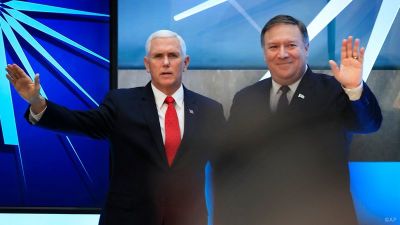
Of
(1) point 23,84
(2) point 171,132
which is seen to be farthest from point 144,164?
(1) point 23,84

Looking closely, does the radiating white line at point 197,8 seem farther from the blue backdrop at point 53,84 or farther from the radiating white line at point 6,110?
the radiating white line at point 6,110

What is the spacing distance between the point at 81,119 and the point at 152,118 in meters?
0.36

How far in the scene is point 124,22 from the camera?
3.08 meters

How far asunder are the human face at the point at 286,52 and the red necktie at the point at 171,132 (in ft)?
2.07

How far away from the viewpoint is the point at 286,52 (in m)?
2.61

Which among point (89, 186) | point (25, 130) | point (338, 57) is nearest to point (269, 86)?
point (338, 57)

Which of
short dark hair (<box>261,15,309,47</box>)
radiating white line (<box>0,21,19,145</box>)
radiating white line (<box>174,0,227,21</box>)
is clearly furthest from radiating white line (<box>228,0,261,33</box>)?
radiating white line (<box>0,21,19,145</box>)

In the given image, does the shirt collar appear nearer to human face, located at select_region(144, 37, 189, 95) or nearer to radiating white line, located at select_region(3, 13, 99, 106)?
human face, located at select_region(144, 37, 189, 95)

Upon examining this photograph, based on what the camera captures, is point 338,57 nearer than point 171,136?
No

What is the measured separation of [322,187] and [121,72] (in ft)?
4.74

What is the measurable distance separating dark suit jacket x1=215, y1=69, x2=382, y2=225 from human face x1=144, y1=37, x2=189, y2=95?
0.50 metres

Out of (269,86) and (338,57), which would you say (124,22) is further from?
(338,57)

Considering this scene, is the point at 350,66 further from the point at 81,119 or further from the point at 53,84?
the point at 53,84

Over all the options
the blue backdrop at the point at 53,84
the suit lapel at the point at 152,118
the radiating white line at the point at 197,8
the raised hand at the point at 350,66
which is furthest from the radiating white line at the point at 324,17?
the blue backdrop at the point at 53,84
